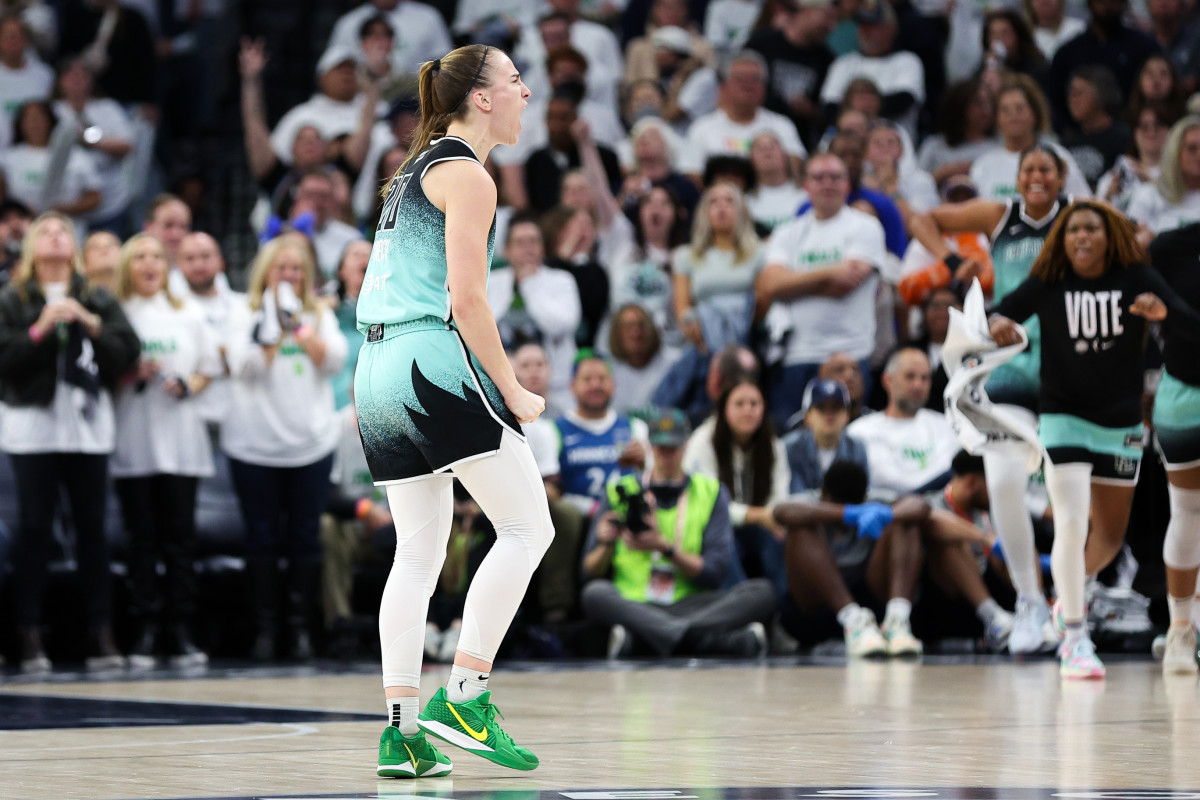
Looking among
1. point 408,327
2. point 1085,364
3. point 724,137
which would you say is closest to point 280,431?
point 724,137

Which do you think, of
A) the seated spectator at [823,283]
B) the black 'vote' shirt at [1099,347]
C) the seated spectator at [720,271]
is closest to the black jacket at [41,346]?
the seated spectator at [720,271]

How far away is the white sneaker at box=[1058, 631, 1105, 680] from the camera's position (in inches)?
300

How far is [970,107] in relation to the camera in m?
12.6

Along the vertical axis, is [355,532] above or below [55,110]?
below

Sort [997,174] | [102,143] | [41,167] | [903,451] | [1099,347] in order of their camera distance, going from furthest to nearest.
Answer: [102,143]
[41,167]
[997,174]
[903,451]
[1099,347]

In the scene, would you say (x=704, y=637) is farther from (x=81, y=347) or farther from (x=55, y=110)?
(x=55, y=110)

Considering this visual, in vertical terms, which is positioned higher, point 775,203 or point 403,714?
point 775,203

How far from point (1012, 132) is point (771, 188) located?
1714 millimetres

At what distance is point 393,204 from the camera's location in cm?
475

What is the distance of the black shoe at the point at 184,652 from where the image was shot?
9.48 m

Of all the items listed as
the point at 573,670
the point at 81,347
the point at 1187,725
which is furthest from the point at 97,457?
the point at 1187,725

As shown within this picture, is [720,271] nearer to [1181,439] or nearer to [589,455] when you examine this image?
[589,455]

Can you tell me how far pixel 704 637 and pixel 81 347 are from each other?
373cm

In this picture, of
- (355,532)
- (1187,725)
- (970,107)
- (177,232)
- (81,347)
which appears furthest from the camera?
(970,107)
